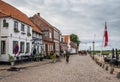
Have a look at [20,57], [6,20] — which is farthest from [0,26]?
[20,57]

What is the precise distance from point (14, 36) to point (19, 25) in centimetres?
216

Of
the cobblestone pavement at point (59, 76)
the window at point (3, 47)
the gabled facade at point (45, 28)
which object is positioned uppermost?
the gabled facade at point (45, 28)

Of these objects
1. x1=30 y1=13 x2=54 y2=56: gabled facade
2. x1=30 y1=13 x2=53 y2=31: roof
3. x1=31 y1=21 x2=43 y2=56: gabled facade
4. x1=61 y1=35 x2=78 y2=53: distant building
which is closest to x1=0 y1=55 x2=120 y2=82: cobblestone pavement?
x1=31 y1=21 x2=43 y2=56: gabled facade

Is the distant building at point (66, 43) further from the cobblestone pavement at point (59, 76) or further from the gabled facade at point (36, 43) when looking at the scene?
the cobblestone pavement at point (59, 76)

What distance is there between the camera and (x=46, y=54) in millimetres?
48719

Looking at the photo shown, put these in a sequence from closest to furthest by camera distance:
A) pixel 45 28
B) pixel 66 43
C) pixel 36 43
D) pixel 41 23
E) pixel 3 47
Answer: pixel 3 47 → pixel 36 43 → pixel 45 28 → pixel 41 23 → pixel 66 43

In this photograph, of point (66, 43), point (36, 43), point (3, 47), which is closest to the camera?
point (3, 47)

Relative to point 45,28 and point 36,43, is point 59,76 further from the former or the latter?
point 45,28

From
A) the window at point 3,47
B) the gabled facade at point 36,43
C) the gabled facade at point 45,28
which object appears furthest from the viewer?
the gabled facade at point 45,28

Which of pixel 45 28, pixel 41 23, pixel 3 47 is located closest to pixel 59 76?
pixel 3 47

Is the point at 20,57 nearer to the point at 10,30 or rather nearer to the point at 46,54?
the point at 10,30

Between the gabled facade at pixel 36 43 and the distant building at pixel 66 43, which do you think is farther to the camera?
the distant building at pixel 66 43

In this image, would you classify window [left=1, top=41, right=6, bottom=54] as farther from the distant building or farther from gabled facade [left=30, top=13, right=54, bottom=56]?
the distant building

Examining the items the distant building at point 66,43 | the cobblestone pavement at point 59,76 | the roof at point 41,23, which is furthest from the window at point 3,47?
the distant building at point 66,43
